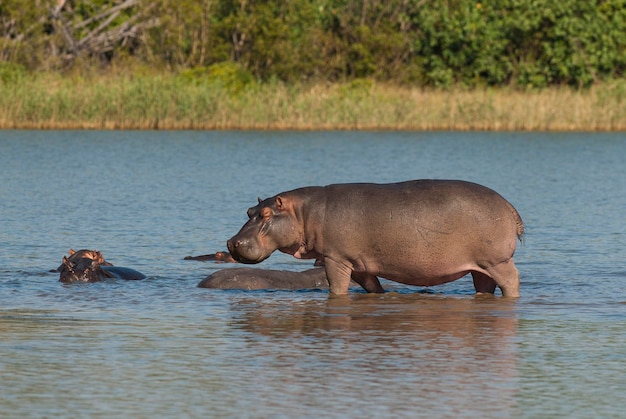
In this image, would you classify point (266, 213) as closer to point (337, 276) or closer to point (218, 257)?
point (337, 276)

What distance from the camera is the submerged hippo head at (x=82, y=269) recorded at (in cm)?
1073

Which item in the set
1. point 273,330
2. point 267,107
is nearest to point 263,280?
point 273,330

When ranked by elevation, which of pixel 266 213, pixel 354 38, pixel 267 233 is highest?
pixel 354 38

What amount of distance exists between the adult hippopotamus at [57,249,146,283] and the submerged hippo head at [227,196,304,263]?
→ 133cm

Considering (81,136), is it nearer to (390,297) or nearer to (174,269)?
(174,269)

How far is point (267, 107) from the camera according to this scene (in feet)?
113

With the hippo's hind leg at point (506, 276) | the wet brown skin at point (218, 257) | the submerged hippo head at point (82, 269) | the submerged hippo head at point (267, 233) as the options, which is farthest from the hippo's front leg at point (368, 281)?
the wet brown skin at point (218, 257)

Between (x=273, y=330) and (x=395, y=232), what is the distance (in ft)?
5.11

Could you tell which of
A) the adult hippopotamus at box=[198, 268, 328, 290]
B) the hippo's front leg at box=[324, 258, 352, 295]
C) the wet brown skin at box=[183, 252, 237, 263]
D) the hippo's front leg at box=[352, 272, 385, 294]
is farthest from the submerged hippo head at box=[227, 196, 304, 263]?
the wet brown skin at box=[183, 252, 237, 263]

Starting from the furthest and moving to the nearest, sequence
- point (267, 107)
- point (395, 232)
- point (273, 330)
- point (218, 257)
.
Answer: point (267, 107), point (218, 257), point (395, 232), point (273, 330)

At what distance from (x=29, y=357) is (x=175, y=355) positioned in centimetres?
77

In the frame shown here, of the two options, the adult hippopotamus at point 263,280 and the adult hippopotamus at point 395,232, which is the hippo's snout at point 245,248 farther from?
the adult hippopotamus at point 263,280

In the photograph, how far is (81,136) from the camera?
1248 inches

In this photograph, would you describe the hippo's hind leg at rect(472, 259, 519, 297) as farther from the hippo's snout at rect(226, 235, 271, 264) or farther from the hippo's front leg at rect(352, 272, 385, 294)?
the hippo's snout at rect(226, 235, 271, 264)
